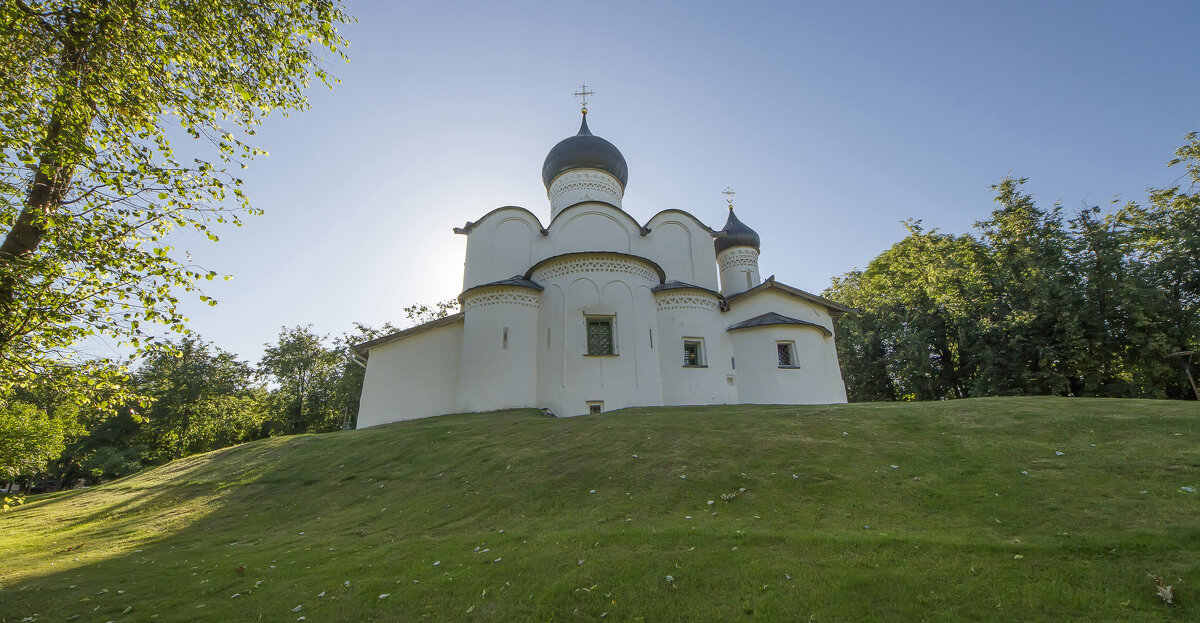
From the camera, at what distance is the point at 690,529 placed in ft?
20.5

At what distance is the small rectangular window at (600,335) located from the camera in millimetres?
19219

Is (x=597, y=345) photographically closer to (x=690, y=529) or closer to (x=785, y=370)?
(x=785, y=370)

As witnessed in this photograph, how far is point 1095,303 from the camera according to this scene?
23.0 meters

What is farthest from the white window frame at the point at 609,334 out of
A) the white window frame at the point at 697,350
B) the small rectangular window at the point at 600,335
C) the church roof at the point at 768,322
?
the church roof at the point at 768,322

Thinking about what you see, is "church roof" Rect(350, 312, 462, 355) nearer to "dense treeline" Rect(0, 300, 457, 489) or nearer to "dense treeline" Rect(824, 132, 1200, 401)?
"dense treeline" Rect(0, 300, 457, 489)

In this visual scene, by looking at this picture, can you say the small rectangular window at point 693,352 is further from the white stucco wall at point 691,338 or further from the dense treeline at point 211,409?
the dense treeline at point 211,409

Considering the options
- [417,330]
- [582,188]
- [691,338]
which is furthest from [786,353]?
[417,330]

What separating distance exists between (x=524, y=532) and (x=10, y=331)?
7197 mm

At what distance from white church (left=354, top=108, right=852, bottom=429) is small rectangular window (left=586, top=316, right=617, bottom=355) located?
0.13 ft

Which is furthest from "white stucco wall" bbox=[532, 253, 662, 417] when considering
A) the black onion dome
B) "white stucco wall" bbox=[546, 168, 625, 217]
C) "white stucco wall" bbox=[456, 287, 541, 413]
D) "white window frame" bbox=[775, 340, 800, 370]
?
the black onion dome

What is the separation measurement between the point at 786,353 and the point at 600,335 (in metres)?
7.27

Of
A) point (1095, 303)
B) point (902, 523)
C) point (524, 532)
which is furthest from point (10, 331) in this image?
point (1095, 303)

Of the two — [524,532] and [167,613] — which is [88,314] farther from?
[524,532]

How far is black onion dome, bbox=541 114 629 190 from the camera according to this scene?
1019 inches
